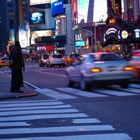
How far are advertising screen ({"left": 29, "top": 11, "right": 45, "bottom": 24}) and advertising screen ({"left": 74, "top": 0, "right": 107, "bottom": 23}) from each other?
39.2m

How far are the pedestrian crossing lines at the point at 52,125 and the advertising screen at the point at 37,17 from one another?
135m

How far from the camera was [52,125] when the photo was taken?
12141 mm

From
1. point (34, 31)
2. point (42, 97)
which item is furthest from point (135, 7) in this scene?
point (34, 31)

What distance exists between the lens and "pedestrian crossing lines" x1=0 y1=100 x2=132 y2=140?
10.6 metres

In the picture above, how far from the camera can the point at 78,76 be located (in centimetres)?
2322

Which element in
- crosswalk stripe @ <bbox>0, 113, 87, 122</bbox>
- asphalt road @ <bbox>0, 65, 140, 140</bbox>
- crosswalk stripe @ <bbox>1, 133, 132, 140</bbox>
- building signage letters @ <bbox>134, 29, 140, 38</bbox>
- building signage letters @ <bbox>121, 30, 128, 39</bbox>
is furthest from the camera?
building signage letters @ <bbox>121, 30, 128, 39</bbox>

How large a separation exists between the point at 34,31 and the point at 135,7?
86666 mm

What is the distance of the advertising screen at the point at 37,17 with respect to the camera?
495 ft

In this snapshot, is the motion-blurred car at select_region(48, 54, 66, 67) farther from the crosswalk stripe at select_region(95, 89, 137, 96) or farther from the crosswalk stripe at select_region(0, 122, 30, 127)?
the crosswalk stripe at select_region(0, 122, 30, 127)

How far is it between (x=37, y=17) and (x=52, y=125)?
460 feet

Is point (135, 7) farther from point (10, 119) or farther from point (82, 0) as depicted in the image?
point (10, 119)

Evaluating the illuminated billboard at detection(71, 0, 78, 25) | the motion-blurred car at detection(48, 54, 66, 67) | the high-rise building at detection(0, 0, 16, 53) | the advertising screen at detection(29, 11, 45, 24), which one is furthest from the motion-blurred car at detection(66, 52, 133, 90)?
the advertising screen at detection(29, 11, 45, 24)

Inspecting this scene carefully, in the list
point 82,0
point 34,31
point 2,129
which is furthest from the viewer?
point 34,31

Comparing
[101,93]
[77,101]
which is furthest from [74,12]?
[77,101]
